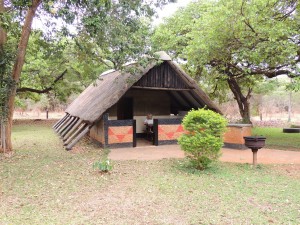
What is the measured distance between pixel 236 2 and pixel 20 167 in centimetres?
1025

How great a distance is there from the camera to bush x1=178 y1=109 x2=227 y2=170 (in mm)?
8188

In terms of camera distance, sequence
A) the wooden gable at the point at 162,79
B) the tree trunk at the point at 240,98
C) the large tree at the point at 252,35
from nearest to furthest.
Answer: the large tree at the point at 252,35, the wooden gable at the point at 162,79, the tree trunk at the point at 240,98

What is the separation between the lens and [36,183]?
7.26 metres

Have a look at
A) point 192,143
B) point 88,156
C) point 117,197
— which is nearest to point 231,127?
point 192,143

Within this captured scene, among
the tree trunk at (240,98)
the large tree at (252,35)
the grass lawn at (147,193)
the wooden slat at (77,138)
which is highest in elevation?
the large tree at (252,35)

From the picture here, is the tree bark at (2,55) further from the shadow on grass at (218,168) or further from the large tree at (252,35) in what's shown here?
the large tree at (252,35)

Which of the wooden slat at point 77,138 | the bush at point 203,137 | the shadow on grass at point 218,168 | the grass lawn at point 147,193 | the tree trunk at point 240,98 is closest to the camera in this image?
the grass lawn at point 147,193

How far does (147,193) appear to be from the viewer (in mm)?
6520

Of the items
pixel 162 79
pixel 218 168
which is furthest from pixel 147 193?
pixel 162 79

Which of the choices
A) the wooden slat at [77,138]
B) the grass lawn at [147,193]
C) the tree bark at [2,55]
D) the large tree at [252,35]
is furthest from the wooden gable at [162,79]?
the tree bark at [2,55]

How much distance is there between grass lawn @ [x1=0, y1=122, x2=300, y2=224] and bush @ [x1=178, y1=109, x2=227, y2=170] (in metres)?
0.46

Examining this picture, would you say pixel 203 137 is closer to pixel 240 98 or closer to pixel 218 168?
pixel 218 168

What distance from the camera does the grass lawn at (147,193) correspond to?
5215 mm

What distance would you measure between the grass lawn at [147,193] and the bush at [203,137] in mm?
461
